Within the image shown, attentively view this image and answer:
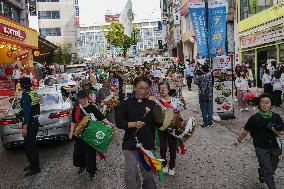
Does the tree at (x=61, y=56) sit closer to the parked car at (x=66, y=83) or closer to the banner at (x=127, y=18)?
the banner at (x=127, y=18)

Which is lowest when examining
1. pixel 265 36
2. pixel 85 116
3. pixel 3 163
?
pixel 3 163

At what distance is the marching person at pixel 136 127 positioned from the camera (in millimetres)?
5094

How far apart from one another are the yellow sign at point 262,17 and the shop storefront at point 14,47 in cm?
1504

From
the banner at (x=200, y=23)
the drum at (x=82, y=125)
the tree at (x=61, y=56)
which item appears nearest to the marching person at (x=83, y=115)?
the drum at (x=82, y=125)

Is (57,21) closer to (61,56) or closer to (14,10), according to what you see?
(61,56)

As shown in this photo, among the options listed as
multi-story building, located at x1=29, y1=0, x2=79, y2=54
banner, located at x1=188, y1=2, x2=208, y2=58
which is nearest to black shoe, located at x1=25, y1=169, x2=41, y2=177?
banner, located at x1=188, y1=2, x2=208, y2=58

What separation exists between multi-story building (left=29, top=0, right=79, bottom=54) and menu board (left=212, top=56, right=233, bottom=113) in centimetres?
6768

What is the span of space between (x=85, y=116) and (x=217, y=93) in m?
7.22

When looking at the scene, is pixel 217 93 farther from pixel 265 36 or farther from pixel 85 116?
pixel 265 36

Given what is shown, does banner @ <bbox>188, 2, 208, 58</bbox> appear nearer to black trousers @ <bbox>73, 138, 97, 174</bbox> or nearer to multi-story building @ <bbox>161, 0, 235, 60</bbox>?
black trousers @ <bbox>73, 138, 97, 174</bbox>

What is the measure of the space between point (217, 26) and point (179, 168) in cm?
796

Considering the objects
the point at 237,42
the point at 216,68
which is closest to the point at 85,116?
the point at 216,68

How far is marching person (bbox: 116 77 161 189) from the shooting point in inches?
201

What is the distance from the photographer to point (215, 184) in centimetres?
678
